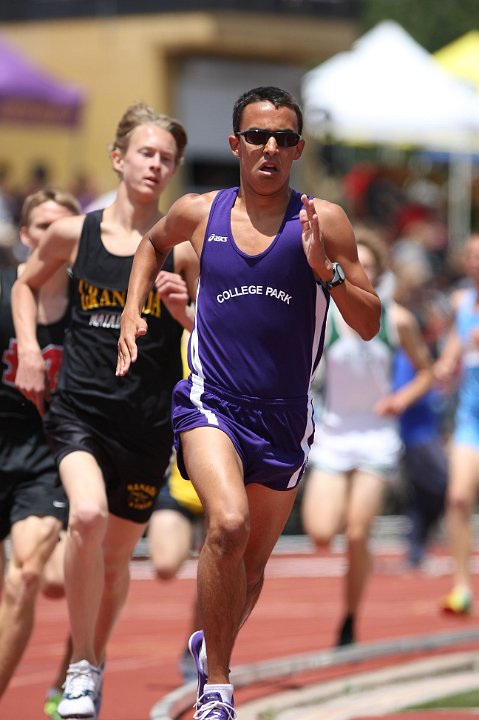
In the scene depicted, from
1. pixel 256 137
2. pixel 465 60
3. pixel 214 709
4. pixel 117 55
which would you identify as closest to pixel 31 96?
pixel 465 60

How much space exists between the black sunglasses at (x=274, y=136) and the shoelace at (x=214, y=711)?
2.20m

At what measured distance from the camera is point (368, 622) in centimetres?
1232

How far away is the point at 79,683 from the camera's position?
7.25 m

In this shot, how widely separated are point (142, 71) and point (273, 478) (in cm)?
2134

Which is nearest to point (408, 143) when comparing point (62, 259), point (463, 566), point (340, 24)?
point (340, 24)

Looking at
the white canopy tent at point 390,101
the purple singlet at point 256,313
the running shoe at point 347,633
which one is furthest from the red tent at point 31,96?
the purple singlet at point 256,313

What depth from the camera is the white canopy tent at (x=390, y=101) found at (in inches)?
878

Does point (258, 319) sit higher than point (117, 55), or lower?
lower

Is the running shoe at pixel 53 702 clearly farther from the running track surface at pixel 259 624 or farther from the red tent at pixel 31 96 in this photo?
the red tent at pixel 31 96

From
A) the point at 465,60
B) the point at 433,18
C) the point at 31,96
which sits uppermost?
the point at 433,18

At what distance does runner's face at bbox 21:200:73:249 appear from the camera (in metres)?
8.77

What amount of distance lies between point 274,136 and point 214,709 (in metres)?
2.24

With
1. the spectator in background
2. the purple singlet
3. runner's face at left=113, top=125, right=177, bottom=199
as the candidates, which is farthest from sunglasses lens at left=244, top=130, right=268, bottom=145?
the spectator in background

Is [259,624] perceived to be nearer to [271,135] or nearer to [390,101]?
[271,135]
